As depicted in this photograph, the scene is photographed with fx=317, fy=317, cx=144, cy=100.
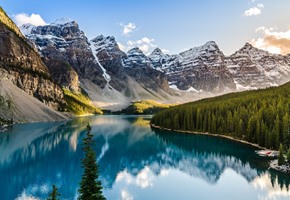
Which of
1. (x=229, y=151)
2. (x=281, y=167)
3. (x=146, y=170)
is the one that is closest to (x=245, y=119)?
(x=229, y=151)

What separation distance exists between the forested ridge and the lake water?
6.19 meters

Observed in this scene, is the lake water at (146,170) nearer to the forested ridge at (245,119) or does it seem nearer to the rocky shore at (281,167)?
the rocky shore at (281,167)

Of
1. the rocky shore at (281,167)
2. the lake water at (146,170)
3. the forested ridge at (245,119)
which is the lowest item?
the lake water at (146,170)

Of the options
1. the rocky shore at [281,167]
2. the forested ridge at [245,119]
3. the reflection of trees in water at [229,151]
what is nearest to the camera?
the reflection of trees in water at [229,151]

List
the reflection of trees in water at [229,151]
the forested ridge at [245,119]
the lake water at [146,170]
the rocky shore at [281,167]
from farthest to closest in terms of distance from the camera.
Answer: the forested ridge at [245,119]
the rocky shore at [281,167]
the reflection of trees in water at [229,151]
the lake water at [146,170]

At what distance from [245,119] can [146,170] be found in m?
52.1

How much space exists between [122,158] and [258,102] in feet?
200

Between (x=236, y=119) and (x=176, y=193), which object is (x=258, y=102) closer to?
(x=236, y=119)

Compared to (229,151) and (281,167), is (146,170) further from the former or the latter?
(229,151)

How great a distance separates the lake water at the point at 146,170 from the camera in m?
45.7

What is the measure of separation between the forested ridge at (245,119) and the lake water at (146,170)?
244 inches

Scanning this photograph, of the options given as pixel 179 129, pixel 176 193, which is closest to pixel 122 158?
pixel 176 193

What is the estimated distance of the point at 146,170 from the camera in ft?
206

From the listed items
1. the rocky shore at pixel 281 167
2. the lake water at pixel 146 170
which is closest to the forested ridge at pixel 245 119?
the lake water at pixel 146 170
